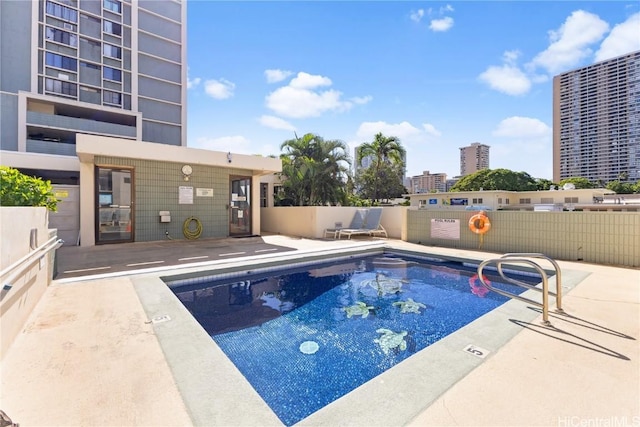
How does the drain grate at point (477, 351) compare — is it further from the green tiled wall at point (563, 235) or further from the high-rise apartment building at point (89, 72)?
the high-rise apartment building at point (89, 72)

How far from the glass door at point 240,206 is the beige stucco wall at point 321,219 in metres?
1.77

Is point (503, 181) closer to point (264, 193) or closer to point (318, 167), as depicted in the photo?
point (318, 167)

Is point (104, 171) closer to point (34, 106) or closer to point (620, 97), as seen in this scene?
point (34, 106)

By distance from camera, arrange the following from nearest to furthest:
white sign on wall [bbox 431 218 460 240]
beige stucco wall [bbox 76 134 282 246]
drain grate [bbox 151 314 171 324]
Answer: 1. drain grate [bbox 151 314 171 324]
2. beige stucco wall [bbox 76 134 282 246]
3. white sign on wall [bbox 431 218 460 240]

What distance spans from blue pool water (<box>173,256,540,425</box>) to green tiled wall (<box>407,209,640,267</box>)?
5.93ft

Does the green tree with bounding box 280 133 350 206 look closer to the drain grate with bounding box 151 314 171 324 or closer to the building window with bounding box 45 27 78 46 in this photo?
the drain grate with bounding box 151 314 171 324

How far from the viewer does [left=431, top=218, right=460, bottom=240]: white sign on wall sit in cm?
832

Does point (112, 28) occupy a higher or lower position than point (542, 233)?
higher

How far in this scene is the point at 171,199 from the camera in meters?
9.38

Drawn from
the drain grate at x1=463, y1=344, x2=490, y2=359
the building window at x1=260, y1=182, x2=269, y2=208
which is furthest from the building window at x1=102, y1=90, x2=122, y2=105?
the drain grate at x1=463, y1=344, x2=490, y2=359

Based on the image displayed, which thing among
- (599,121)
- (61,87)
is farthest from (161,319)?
(599,121)

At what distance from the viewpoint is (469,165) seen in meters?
79.1

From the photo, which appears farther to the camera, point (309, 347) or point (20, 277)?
point (309, 347)

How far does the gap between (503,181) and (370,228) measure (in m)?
41.7
